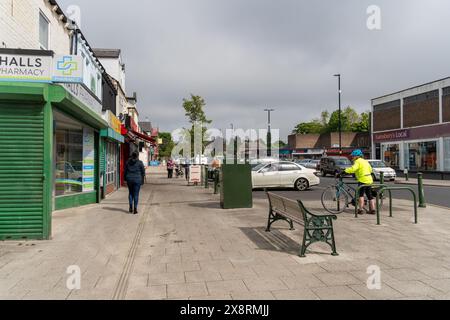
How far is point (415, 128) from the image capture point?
37469mm

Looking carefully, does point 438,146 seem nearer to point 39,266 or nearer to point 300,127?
point 39,266

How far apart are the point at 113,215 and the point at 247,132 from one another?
19.1 metres

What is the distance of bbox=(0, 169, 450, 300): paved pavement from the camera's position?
4324mm

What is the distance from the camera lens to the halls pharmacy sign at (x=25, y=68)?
23.2 ft

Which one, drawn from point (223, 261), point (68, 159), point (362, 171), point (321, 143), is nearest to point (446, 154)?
point (362, 171)

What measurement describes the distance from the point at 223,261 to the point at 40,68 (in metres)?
5.37

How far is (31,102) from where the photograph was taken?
23.0 feet

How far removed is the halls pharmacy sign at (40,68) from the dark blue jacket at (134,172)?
3.35 metres

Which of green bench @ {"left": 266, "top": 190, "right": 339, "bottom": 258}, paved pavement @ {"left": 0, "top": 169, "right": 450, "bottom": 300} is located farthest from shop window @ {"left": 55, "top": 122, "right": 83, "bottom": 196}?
green bench @ {"left": 266, "top": 190, "right": 339, "bottom": 258}

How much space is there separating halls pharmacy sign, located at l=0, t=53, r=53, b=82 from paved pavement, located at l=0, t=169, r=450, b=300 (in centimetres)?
323

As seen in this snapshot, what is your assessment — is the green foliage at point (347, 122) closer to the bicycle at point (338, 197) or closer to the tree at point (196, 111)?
the tree at point (196, 111)

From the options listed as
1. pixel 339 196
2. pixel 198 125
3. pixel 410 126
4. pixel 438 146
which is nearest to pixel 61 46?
pixel 339 196

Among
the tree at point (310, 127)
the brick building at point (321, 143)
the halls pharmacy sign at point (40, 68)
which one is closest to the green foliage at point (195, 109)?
the halls pharmacy sign at point (40, 68)

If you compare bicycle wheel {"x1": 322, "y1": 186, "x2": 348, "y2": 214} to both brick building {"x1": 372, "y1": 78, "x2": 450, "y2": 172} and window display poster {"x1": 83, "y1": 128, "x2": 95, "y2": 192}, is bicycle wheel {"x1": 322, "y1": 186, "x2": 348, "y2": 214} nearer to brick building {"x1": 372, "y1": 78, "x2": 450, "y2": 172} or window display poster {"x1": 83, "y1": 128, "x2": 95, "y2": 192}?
window display poster {"x1": 83, "y1": 128, "x2": 95, "y2": 192}
